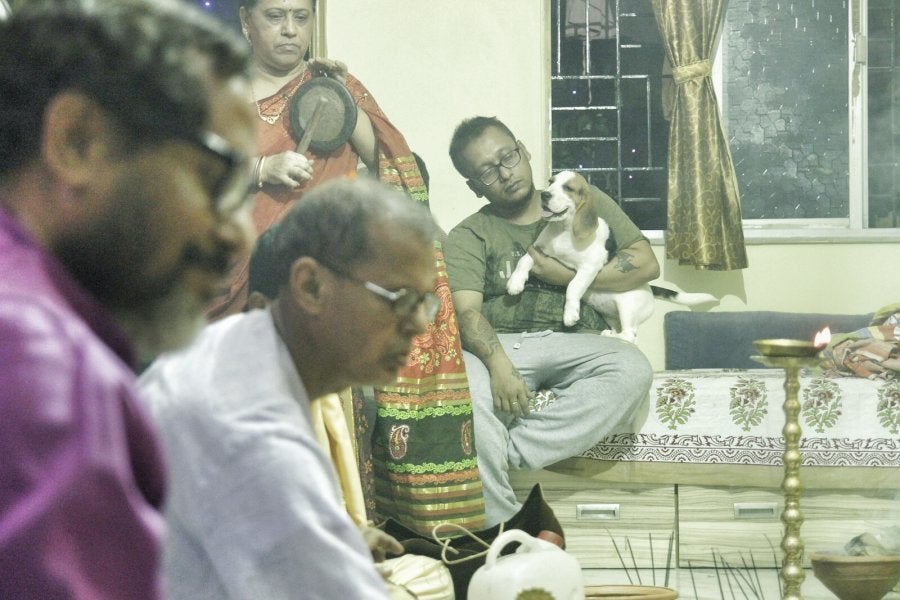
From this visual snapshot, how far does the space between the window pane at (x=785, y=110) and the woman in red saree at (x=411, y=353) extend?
1716mm

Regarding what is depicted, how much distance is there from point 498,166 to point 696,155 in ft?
3.23

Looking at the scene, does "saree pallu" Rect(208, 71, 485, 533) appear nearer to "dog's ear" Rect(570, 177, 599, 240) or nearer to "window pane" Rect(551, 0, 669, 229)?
"dog's ear" Rect(570, 177, 599, 240)

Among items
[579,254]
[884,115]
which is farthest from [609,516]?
[884,115]

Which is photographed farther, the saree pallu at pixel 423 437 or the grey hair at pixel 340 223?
the saree pallu at pixel 423 437

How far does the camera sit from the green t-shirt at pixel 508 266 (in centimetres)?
568

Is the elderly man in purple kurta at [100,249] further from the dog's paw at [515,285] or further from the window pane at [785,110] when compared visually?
the window pane at [785,110]

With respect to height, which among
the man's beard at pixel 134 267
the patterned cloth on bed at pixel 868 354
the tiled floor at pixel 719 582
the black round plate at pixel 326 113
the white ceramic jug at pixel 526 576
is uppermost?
the black round plate at pixel 326 113

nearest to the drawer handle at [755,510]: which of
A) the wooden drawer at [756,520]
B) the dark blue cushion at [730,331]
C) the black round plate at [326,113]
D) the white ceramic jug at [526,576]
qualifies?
the wooden drawer at [756,520]

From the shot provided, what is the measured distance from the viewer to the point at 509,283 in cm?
570

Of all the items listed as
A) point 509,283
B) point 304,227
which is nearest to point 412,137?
point 509,283

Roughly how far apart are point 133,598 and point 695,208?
5562mm

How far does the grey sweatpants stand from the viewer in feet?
17.1

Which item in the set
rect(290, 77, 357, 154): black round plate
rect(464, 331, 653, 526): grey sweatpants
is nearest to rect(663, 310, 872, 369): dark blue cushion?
rect(464, 331, 653, 526): grey sweatpants

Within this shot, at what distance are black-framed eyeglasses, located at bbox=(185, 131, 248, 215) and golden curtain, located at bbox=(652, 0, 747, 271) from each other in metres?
5.28
